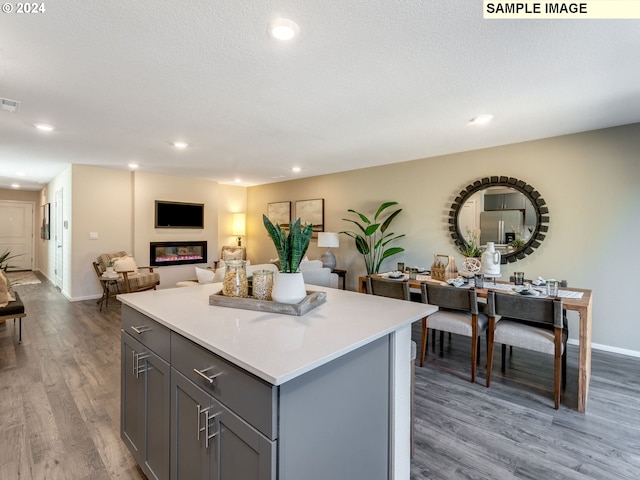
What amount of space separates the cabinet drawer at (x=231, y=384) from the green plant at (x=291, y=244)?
20.8 inches

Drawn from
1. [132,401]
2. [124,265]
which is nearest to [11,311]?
[124,265]

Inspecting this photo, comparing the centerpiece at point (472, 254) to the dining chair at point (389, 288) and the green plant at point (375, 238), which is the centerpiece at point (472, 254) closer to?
the dining chair at point (389, 288)

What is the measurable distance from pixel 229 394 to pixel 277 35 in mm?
1856

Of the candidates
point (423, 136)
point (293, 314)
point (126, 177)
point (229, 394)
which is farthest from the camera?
point (126, 177)

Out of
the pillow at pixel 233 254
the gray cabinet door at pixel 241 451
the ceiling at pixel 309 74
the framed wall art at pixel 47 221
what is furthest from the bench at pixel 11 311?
the framed wall art at pixel 47 221

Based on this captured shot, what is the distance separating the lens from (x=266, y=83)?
2.41m

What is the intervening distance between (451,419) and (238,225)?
666 centimetres

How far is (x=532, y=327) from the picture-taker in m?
2.61

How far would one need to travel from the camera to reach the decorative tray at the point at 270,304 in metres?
1.49

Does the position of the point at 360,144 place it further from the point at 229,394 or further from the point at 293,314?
the point at 229,394

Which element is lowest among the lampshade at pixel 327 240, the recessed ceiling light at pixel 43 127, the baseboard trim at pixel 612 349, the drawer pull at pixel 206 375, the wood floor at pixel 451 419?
the wood floor at pixel 451 419

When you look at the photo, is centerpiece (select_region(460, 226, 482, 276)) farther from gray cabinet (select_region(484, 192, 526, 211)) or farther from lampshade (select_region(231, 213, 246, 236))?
lampshade (select_region(231, 213, 246, 236))

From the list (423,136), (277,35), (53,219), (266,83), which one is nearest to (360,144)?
(423,136)

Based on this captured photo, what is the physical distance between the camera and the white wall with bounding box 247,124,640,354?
10.9 feet
